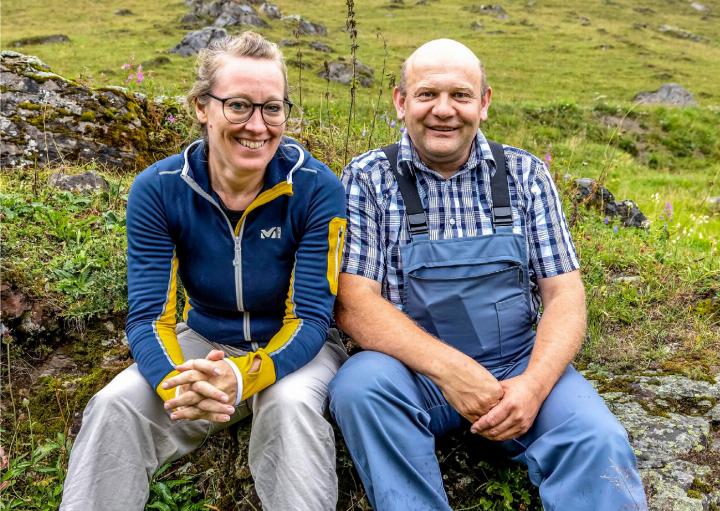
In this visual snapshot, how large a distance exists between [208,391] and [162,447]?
51cm

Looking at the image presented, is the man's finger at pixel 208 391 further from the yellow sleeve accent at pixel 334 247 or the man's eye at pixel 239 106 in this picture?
the man's eye at pixel 239 106

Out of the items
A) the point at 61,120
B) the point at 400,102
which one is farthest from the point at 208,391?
the point at 61,120

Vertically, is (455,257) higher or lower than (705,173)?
higher

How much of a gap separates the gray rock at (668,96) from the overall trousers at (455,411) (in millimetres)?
23319

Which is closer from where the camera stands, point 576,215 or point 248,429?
point 248,429

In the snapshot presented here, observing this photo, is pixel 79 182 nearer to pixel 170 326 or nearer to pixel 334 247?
pixel 170 326

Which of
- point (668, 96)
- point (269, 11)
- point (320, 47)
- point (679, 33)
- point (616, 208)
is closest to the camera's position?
point (616, 208)

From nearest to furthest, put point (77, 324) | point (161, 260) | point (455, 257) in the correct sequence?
1. point (161, 260)
2. point (455, 257)
3. point (77, 324)

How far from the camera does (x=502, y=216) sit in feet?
11.6

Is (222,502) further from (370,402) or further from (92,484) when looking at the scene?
(370,402)

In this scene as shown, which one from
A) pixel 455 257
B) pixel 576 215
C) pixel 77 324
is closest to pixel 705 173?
pixel 576 215

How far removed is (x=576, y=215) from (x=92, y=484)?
4.69 metres

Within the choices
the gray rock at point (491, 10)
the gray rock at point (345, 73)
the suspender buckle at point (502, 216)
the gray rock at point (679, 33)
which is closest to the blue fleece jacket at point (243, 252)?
the suspender buckle at point (502, 216)

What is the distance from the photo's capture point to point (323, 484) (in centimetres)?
282
